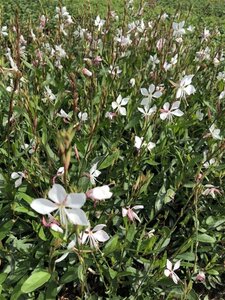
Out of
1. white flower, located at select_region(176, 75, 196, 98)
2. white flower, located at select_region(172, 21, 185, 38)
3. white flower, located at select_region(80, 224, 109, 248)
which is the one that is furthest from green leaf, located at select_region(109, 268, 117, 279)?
white flower, located at select_region(172, 21, 185, 38)

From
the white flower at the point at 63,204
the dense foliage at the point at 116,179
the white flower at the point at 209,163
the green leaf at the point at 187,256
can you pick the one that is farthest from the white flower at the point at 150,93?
the white flower at the point at 63,204

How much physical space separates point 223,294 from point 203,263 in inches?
7.8

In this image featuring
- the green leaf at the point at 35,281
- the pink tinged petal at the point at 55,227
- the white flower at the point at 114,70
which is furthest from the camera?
the white flower at the point at 114,70

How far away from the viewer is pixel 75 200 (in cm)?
83

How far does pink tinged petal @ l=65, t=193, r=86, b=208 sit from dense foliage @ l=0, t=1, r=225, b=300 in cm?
31

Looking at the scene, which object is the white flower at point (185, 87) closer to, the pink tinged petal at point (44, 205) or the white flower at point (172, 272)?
the white flower at point (172, 272)

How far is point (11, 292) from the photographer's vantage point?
1.54m

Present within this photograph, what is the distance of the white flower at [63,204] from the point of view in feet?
2.71

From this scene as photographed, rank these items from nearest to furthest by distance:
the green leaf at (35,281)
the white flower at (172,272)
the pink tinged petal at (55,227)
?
1. the pink tinged petal at (55,227)
2. the green leaf at (35,281)
3. the white flower at (172,272)

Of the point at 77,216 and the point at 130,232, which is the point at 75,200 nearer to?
the point at 77,216

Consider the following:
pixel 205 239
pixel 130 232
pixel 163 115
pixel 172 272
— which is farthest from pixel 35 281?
pixel 163 115

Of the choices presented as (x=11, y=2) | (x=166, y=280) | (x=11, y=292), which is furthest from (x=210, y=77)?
(x=11, y=2)

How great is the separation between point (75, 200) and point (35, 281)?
70 centimetres

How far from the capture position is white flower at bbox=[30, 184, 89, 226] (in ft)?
2.71
